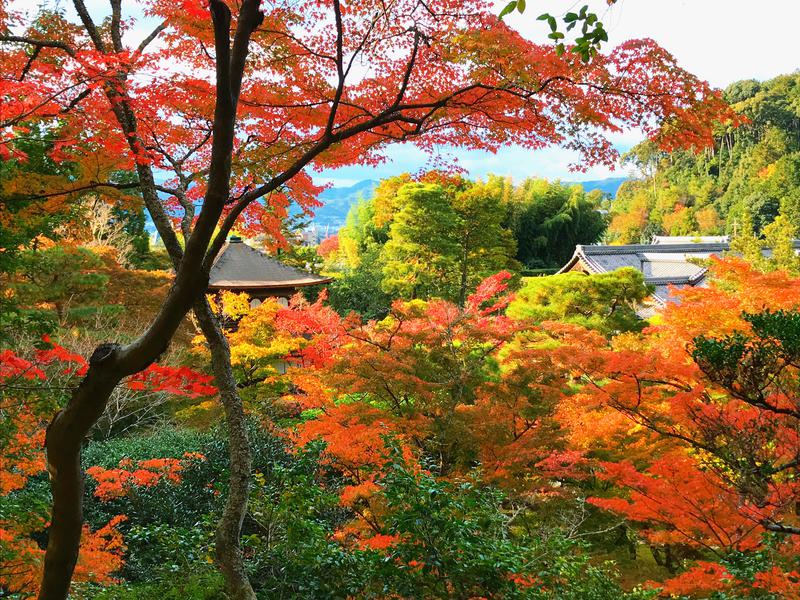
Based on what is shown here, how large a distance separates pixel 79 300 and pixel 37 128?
825 cm

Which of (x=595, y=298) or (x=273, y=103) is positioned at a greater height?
(x=273, y=103)

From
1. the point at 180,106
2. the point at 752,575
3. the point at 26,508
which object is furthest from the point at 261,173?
the point at 752,575

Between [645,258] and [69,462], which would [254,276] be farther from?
[645,258]

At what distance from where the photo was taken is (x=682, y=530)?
5.38 meters

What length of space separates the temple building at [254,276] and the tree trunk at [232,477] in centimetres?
1093

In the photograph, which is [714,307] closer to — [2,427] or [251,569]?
[251,569]

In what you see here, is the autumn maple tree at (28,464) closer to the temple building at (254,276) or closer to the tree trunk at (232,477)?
the tree trunk at (232,477)

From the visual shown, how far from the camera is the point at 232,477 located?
12.0ft

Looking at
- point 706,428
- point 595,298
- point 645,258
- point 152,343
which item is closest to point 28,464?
point 152,343

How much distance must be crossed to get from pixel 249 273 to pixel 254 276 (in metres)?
0.15

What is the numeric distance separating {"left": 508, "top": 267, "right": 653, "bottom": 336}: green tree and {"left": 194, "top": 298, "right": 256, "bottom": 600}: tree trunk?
333 inches

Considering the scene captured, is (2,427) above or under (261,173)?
under

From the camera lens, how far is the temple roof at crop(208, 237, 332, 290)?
14.6m

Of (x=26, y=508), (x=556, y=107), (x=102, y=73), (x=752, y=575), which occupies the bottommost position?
(x=752, y=575)
